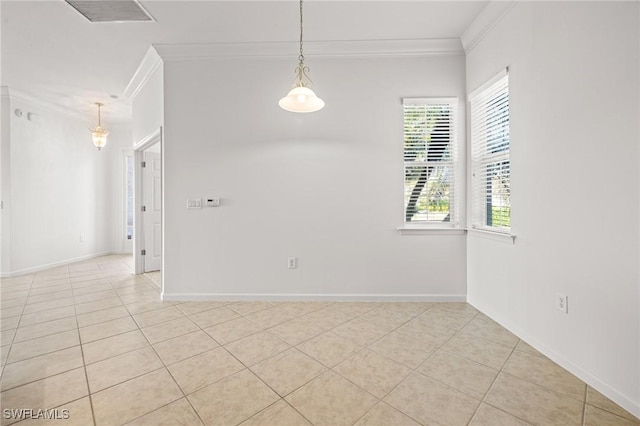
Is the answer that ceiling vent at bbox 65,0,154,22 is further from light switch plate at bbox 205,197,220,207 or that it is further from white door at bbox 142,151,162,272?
white door at bbox 142,151,162,272

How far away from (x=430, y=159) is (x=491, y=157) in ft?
2.02

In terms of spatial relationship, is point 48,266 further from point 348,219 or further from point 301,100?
point 301,100

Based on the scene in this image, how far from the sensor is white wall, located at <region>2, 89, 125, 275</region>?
4.39 m

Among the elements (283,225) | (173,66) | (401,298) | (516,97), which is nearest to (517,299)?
(401,298)

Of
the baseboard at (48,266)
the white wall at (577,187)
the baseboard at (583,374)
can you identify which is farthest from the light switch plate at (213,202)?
the baseboard at (48,266)

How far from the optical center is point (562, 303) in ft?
6.30

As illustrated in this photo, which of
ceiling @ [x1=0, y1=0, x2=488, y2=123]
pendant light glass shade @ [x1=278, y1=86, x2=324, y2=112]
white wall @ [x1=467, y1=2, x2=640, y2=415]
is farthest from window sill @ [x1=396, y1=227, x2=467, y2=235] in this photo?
ceiling @ [x1=0, y1=0, x2=488, y2=123]

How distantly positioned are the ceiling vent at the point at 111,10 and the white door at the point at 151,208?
212cm

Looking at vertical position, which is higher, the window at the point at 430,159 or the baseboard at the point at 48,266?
the window at the point at 430,159

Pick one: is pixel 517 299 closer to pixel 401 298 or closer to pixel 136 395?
pixel 401 298

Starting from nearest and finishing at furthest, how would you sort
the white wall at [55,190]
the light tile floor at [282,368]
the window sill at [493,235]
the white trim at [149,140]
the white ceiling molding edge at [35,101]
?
the light tile floor at [282,368]
the window sill at [493,235]
the white trim at [149,140]
the white ceiling molding edge at [35,101]
the white wall at [55,190]

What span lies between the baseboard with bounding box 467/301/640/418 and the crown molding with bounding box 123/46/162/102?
15.5ft

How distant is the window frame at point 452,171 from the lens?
10.1ft

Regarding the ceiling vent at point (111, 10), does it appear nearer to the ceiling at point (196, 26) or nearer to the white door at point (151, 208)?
the ceiling at point (196, 26)
